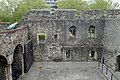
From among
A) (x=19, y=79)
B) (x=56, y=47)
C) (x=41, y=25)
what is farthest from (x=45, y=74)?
(x=41, y=25)

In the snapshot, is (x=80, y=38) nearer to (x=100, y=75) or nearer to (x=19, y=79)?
(x=100, y=75)

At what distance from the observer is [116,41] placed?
14.3m

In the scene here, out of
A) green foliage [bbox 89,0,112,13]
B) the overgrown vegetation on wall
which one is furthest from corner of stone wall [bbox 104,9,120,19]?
green foliage [bbox 89,0,112,13]

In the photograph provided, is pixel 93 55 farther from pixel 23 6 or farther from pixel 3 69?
pixel 23 6

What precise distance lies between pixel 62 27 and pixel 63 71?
4.67 metres

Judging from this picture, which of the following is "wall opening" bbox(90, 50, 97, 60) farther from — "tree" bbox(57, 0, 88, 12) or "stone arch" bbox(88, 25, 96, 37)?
"tree" bbox(57, 0, 88, 12)

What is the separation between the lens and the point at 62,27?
17438 millimetres

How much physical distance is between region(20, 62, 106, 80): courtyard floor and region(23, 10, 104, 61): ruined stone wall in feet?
4.21

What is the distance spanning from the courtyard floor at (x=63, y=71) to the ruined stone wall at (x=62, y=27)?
4.21 ft

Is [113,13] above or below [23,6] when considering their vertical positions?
below

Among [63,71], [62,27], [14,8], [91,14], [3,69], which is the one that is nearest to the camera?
[3,69]

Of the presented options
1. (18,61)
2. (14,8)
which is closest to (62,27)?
(18,61)

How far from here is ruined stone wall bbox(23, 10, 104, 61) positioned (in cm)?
1723

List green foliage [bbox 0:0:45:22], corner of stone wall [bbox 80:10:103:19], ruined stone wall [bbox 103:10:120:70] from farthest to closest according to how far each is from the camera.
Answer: green foliage [bbox 0:0:45:22], corner of stone wall [bbox 80:10:103:19], ruined stone wall [bbox 103:10:120:70]
